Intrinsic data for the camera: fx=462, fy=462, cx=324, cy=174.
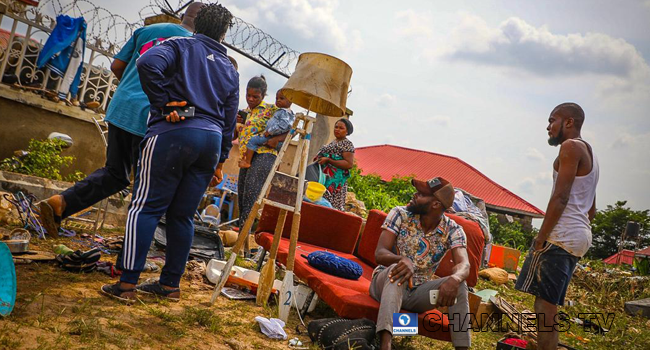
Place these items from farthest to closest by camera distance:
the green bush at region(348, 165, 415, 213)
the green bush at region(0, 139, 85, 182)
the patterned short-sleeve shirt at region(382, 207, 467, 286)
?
the green bush at region(348, 165, 415, 213)
the green bush at region(0, 139, 85, 182)
the patterned short-sleeve shirt at region(382, 207, 467, 286)

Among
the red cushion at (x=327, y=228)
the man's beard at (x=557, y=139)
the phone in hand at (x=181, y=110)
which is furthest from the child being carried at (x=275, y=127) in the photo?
the man's beard at (x=557, y=139)

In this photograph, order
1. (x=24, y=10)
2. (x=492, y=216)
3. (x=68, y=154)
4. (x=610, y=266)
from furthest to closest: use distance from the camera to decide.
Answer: (x=492, y=216) < (x=610, y=266) < (x=68, y=154) < (x=24, y=10)

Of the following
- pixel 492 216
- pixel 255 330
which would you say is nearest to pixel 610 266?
pixel 492 216

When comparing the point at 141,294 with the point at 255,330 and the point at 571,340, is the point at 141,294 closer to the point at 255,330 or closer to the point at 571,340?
the point at 255,330

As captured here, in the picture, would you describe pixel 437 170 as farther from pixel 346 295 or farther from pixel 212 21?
pixel 212 21

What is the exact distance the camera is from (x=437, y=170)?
25.2 m

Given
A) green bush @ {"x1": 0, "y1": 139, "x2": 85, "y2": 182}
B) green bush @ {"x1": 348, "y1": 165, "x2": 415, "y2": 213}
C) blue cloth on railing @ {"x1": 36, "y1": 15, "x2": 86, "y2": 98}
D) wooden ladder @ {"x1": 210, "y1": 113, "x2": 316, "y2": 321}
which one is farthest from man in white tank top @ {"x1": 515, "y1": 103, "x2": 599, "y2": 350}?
green bush @ {"x1": 348, "y1": 165, "x2": 415, "y2": 213}

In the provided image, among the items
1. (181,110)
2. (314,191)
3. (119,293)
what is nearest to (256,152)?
(314,191)

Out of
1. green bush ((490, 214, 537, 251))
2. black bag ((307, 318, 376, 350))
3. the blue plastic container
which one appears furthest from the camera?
green bush ((490, 214, 537, 251))

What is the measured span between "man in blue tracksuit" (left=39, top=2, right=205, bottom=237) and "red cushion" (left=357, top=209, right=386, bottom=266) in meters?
2.64

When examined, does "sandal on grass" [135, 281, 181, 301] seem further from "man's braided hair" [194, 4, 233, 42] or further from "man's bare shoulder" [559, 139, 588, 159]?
"man's bare shoulder" [559, 139, 588, 159]

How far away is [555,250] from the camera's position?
3279 millimetres

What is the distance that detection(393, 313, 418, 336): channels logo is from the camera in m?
3.11

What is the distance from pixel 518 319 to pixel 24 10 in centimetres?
774
